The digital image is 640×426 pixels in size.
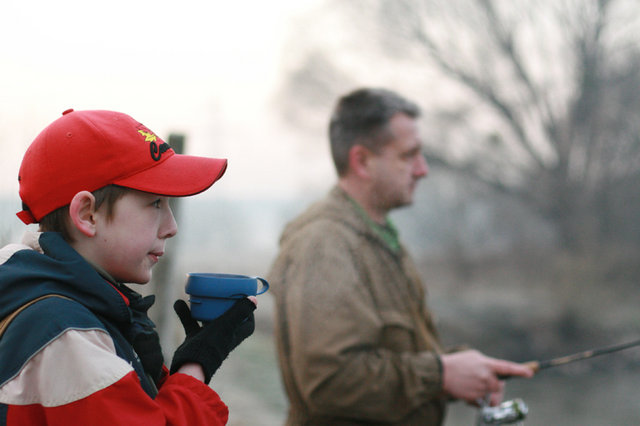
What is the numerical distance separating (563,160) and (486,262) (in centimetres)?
161

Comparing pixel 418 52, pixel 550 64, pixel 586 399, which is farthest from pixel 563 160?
pixel 586 399

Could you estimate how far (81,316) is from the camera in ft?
4.12

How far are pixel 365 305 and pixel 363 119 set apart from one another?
0.85 meters

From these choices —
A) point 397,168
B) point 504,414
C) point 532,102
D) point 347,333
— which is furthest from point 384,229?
point 532,102

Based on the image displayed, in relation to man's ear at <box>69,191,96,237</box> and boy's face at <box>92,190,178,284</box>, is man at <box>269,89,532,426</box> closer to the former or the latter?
boy's face at <box>92,190,178,284</box>

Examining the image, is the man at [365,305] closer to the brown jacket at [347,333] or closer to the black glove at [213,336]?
the brown jacket at [347,333]

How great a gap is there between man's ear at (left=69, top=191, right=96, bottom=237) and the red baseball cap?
1.0 inches

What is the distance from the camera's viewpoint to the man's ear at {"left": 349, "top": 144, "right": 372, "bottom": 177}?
274 cm

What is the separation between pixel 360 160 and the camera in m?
2.75

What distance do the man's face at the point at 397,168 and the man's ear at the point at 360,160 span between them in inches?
1.1

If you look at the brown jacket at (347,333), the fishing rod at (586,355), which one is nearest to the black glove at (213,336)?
the brown jacket at (347,333)

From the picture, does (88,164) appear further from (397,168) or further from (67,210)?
(397,168)

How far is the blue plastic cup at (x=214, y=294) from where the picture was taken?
1.55m

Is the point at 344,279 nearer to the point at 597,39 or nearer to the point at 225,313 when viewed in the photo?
the point at 225,313
